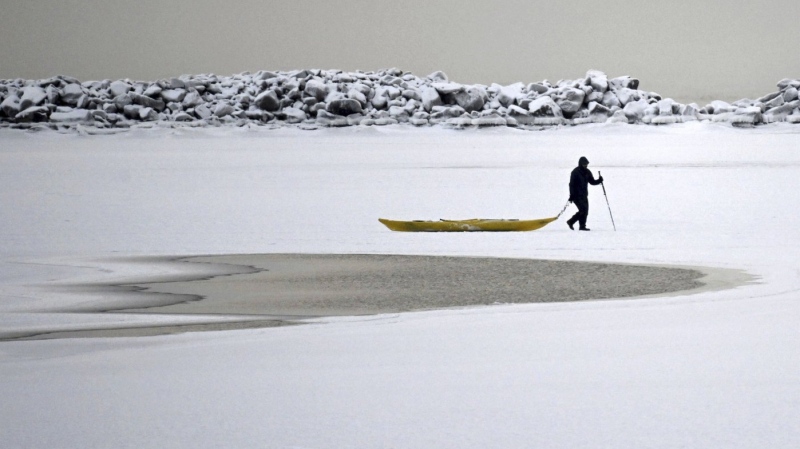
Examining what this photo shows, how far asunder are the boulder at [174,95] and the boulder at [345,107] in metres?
21.0

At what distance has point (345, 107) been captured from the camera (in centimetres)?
12550

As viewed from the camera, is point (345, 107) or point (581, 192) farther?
point (345, 107)

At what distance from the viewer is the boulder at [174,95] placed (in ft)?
449

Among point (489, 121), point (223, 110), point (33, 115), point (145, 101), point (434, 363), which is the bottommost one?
point (489, 121)

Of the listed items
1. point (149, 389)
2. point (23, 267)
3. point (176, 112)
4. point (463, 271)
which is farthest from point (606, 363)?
point (176, 112)

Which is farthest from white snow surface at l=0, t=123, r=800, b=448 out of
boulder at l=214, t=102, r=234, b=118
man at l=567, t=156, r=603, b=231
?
boulder at l=214, t=102, r=234, b=118

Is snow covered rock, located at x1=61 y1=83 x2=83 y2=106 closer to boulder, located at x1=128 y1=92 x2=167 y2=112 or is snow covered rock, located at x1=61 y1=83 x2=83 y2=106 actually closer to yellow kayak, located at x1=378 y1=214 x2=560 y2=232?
boulder, located at x1=128 y1=92 x2=167 y2=112

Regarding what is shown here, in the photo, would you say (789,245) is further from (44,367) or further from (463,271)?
(44,367)

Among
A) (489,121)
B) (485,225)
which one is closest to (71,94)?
(489,121)

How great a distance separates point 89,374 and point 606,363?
328 cm

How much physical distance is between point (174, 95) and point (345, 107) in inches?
971

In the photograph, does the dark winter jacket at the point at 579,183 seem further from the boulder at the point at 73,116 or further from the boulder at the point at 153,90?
the boulder at the point at 153,90

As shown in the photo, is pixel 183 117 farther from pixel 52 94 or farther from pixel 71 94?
pixel 52 94

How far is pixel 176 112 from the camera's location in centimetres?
13100
